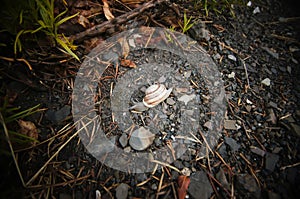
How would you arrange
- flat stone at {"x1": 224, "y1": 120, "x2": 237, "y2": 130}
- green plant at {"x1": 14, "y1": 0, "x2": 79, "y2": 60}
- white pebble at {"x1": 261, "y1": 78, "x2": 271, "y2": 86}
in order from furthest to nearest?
white pebble at {"x1": 261, "y1": 78, "x2": 271, "y2": 86} < flat stone at {"x1": 224, "y1": 120, "x2": 237, "y2": 130} < green plant at {"x1": 14, "y1": 0, "x2": 79, "y2": 60}

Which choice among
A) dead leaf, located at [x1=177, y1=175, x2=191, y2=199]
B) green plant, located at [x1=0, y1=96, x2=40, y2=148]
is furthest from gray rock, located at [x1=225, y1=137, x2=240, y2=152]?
green plant, located at [x1=0, y1=96, x2=40, y2=148]

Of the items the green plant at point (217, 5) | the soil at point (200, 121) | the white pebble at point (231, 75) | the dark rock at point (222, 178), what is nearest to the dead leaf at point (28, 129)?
the soil at point (200, 121)

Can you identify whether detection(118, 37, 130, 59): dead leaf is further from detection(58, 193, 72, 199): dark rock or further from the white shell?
detection(58, 193, 72, 199): dark rock

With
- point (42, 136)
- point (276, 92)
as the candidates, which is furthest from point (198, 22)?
point (42, 136)

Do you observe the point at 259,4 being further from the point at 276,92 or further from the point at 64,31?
the point at 64,31

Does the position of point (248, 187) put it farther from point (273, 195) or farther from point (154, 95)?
point (154, 95)

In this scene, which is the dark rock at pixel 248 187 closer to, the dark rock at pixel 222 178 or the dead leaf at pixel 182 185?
the dark rock at pixel 222 178

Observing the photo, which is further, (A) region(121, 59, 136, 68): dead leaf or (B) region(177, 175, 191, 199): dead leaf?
(A) region(121, 59, 136, 68): dead leaf
